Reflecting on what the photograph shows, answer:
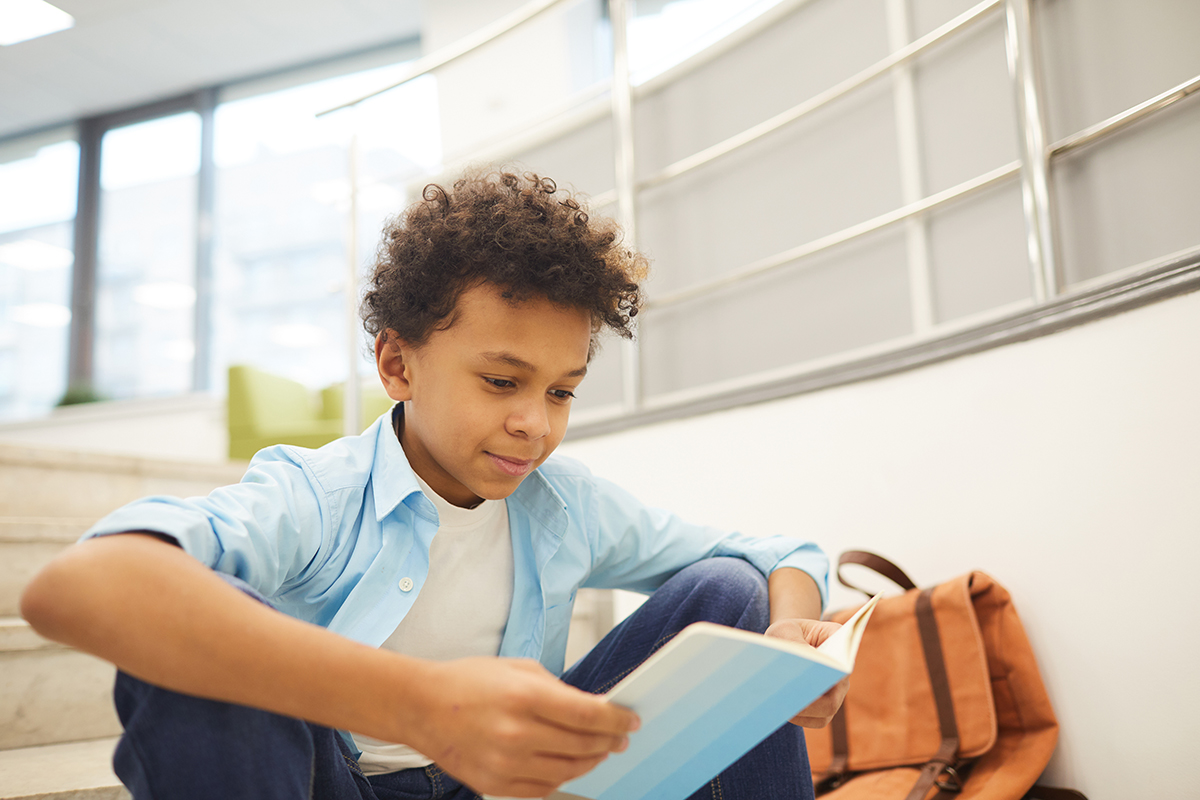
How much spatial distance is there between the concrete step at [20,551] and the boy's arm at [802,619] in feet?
3.65

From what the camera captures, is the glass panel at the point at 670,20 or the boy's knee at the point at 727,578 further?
the glass panel at the point at 670,20

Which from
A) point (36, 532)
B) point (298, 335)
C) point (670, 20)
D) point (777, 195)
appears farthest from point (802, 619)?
point (298, 335)

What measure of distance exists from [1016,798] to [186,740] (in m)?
0.86

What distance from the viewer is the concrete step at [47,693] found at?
105 centimetres

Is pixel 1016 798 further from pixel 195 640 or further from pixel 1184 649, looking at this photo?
pixel 195 640

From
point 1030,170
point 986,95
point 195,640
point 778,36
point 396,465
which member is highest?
point 778,36

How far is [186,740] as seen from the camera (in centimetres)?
48

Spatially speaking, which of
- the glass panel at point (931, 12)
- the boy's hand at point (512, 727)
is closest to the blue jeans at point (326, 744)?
the boy's hand at point (512, 727)

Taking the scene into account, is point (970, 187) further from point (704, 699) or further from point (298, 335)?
point (298, 335)

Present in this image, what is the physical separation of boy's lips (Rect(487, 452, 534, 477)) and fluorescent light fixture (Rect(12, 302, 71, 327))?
5.72 meters

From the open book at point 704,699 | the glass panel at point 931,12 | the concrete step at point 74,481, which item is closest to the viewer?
the open book at point 704,699

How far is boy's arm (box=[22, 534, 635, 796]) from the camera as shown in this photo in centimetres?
45

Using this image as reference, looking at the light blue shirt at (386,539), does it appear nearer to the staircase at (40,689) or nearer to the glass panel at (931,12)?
the staircase at (40,689)

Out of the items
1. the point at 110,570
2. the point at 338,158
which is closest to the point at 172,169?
the point at 338,158
